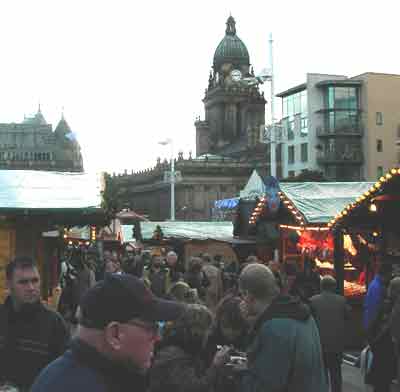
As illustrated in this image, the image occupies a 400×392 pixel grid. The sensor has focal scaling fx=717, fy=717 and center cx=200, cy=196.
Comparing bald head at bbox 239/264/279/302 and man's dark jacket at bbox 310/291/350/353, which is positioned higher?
bald head at bbox 239/264/279/302

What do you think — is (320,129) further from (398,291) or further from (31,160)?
(31,160)

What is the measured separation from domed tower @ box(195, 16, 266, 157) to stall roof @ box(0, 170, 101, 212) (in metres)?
102

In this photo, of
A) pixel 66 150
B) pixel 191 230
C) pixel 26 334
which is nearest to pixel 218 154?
pixel 66 150

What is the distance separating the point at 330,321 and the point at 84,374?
7196 mm

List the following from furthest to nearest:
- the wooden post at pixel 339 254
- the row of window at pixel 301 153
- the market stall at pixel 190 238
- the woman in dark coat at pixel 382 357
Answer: the row of window at pixel 301 153, the market stall at pixel 190 238, the wooden post at pixel 339 254, the woman in dark coat at pixel 382 357

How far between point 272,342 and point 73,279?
8679mm

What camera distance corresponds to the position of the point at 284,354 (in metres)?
4.62

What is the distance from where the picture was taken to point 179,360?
420 cm

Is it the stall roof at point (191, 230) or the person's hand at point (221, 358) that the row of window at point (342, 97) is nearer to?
the stall roof at point (191, 230)

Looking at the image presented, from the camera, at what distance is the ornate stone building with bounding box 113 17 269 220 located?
10006 centimetres

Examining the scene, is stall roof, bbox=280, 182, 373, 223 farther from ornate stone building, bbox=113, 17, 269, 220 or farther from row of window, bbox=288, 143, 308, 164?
ornate stone building, bbox=113, 17, 269, 220

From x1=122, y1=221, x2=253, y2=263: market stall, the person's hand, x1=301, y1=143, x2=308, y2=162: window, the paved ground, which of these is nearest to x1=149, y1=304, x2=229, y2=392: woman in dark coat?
the person's hand

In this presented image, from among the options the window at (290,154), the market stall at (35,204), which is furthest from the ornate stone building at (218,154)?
the market stall at (35,204)

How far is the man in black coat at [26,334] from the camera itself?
183 inches
